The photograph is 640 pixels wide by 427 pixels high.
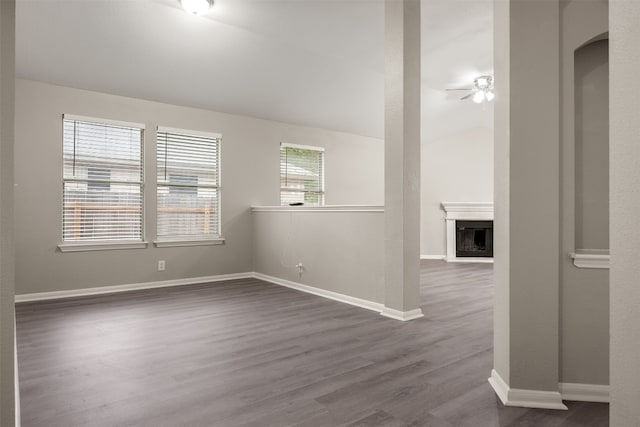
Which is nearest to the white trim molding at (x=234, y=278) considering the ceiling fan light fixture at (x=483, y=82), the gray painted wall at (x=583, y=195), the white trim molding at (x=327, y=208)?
the white trim molding at (x=327, y=208)

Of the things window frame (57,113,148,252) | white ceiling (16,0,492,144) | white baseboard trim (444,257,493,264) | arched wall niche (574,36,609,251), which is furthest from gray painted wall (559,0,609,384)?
white baseboard trim (444,257,493,264)

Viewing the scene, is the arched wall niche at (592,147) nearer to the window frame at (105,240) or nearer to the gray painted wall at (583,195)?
the gray painted wall at (583,195)

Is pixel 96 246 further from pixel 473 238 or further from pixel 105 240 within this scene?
pixel 473 238

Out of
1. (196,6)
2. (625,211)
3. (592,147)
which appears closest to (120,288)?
(196,6)

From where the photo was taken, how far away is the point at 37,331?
3402 mm

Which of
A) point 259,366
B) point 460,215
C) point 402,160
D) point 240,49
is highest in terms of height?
point 240,49

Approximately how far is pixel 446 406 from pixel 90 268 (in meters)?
4.54

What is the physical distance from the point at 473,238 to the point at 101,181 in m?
7.03

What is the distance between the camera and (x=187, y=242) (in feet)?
18.7

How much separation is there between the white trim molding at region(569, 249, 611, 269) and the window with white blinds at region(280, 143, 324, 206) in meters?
5.10

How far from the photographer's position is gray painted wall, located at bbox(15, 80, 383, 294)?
178 inches

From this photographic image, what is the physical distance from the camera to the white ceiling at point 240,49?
13.0 ft

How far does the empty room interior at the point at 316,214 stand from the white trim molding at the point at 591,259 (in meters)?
0.02

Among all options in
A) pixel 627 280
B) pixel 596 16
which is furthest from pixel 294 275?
pixel 627 280
